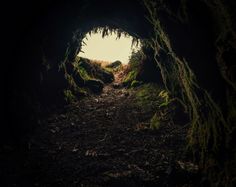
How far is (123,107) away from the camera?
11.7 m

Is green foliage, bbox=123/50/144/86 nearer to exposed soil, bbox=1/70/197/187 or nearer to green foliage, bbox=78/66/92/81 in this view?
green foliage, bbox=78/66/92/81

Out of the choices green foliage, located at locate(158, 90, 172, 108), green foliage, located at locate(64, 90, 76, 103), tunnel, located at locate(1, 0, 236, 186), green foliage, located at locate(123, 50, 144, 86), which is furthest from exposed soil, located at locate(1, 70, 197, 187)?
green foliage, located at locate(123, 50, 144, 86)

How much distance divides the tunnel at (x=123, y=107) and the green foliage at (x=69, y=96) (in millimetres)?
62

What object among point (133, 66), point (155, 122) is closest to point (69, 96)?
point (155, 122)

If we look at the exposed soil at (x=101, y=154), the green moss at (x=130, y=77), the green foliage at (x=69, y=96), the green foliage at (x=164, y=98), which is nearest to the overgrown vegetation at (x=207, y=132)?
the exposed soil at (x=101, y=154)

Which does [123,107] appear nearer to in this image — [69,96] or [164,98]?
[164,98]

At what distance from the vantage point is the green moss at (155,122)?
9221 millimetres

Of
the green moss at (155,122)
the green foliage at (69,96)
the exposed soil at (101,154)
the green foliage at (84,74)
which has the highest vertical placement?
the green foliage at (84,74)

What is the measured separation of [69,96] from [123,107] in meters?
2.46

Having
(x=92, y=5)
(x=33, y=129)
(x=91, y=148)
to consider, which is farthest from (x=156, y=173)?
(x=92, y=5)

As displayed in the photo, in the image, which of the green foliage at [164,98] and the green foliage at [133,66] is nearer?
the green foliage at [164,98]

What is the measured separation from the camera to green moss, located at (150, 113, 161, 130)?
9.22m

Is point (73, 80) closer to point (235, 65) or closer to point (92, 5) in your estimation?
point (92, 5)

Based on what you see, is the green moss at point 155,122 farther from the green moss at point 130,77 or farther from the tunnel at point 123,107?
the green moss at point 130,77
